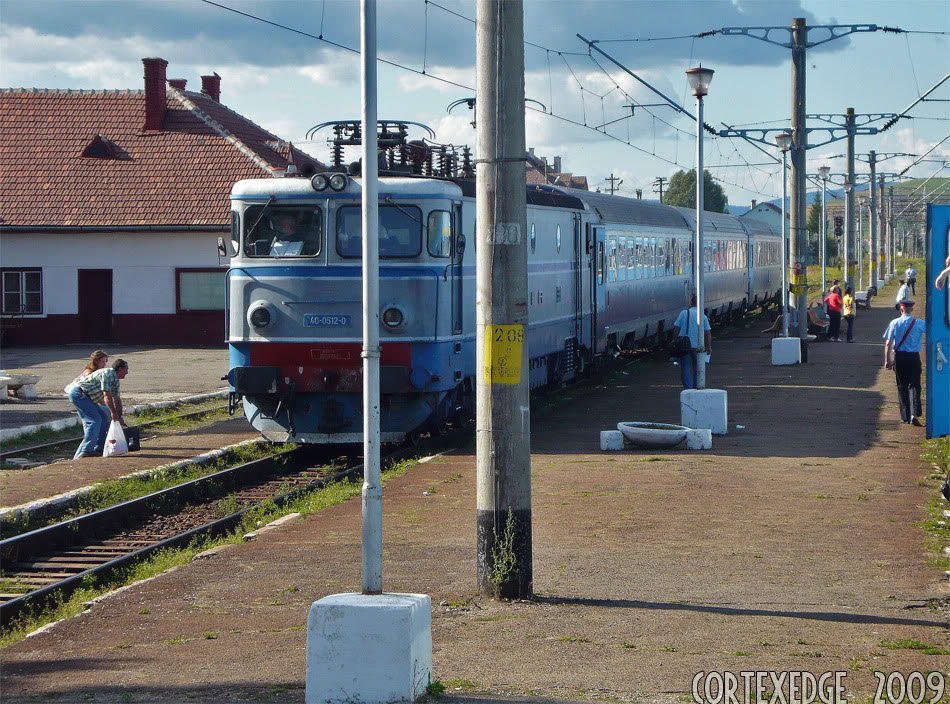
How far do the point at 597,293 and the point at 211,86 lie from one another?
82.6ft

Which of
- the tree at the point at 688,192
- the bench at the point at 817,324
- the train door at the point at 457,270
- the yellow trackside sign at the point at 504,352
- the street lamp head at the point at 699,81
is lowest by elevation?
the bench at the point at 817,324

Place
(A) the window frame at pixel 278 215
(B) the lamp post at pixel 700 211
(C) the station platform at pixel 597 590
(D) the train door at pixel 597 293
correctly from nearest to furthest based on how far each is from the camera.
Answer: (C) the station platform at pixel 597 590, (A) the window frame at pixel 278 215, (B) the lamp post at pixel 700 211, (D) the train door at pixel 597 293

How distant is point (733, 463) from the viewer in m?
14.4

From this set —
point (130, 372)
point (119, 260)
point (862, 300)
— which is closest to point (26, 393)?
point (130, 372)

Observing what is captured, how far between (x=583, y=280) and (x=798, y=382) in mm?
4368

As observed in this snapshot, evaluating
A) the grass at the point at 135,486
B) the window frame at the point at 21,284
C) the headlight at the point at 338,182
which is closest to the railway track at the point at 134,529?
the grass at the point at 135,486

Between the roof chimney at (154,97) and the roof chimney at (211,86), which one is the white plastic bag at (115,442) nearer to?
the roof chimney at (154,97)

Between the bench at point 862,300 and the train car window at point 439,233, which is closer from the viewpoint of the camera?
the train car window at point 439,233

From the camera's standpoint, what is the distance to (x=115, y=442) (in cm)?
1639

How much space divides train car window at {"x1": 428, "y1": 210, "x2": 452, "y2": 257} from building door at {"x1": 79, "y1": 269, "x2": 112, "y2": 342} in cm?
2304

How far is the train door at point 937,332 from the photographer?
14641mm

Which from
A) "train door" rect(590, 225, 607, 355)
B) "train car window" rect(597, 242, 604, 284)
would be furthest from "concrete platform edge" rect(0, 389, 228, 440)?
"train car window" rect(597, 242, 604, 284)

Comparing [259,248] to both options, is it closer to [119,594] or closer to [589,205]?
[119,594]

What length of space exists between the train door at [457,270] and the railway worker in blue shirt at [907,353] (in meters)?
5.47
